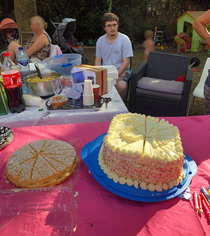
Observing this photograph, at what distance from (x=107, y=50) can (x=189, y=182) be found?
330cm

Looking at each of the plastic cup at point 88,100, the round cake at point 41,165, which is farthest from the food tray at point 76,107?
the round cake at point 41,165

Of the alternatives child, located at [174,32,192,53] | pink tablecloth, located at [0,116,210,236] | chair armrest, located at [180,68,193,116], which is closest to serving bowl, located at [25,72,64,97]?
pink tablecloth, located at [0,116,210,236]

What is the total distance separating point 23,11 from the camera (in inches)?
256

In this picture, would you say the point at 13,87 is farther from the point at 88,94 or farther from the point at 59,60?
the point at 59,60

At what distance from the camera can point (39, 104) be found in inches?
77.3

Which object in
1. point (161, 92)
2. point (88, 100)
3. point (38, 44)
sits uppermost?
point (38, 44)

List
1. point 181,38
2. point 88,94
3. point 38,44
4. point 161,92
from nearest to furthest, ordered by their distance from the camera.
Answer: point 88,94
point 161,92
point 38,44
point 181,38

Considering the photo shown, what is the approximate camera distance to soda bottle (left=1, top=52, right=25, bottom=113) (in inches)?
64.7

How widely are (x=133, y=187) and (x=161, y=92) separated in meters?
2.79

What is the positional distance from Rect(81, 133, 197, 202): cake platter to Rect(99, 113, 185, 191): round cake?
0.08 feet

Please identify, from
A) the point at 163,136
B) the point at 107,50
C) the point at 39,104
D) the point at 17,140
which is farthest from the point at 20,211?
the point at 107,50

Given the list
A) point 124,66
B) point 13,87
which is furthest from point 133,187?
point 124,66

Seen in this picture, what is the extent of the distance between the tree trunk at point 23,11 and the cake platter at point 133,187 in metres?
6.84

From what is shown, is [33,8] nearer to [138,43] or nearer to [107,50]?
[107,50]
